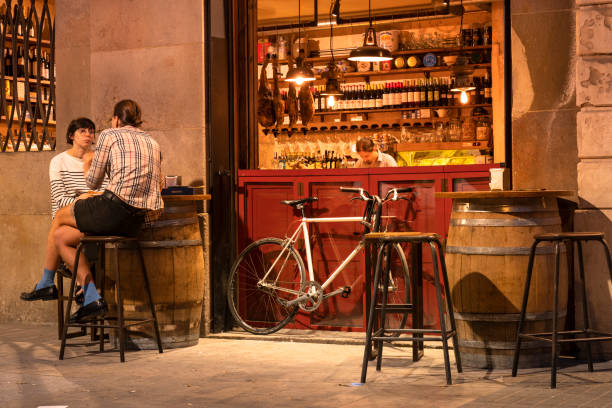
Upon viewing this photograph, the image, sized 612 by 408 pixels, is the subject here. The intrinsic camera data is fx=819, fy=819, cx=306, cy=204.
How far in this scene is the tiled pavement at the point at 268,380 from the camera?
14.2 feet

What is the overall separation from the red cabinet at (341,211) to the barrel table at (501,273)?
1109mm

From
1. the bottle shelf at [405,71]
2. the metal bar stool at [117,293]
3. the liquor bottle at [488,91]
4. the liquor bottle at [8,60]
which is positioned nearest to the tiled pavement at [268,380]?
the metal bar stool at [117,293]

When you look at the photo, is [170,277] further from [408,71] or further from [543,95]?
[408,71]

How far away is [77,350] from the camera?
6027mm

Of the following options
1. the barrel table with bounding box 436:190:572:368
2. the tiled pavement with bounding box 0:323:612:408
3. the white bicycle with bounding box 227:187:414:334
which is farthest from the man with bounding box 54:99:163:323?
the barrel table with bounding box 436:190:572:368

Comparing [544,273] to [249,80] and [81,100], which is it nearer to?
[249,80]

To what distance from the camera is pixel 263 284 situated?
21.8ft

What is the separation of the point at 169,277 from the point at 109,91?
6.54ft

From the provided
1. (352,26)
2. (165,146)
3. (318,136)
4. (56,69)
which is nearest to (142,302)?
(165,146)

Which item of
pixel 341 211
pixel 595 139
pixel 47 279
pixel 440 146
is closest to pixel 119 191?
pixel 47 279

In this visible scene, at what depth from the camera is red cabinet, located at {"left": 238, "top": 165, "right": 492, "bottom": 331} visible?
6336mm

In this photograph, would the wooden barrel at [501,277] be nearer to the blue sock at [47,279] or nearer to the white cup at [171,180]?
the white cup at [171,180]

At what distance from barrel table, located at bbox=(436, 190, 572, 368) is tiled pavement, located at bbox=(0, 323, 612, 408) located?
18cm

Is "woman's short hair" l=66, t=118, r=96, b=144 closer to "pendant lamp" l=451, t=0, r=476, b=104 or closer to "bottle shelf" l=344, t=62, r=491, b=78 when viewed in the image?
"pendant lamp" l=451, t=0, r=476, b=104
